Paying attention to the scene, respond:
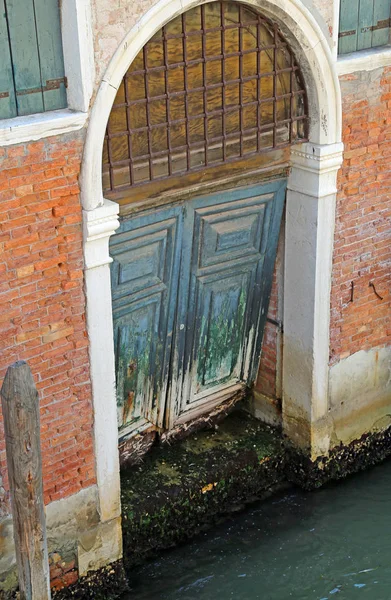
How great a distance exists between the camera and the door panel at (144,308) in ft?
18.3

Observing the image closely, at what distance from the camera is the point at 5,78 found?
14.6 ft

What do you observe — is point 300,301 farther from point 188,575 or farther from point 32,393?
point 32,393

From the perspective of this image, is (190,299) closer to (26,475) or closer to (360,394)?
(360,394)

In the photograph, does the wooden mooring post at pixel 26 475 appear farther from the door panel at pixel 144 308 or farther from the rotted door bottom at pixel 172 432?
the rotted door bottom at pixel 172 432

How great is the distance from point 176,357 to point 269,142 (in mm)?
1463

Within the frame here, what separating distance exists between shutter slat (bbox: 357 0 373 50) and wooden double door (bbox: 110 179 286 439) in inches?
36.5

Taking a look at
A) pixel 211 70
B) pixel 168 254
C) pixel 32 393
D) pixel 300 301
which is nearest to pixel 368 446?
pixel 300 301

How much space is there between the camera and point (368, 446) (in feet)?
22.9

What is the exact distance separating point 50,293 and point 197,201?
1.26 m

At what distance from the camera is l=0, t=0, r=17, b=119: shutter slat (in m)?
4.36

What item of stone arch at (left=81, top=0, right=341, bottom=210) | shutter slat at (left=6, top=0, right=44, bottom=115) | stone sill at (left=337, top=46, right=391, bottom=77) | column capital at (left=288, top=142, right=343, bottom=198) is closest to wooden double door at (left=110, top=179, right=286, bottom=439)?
column capital at (left=288, top=142, right=343, bottom=198)

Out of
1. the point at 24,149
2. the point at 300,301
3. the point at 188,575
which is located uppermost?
the point at 24,149

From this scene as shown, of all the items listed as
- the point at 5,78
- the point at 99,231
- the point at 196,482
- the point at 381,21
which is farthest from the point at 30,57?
the point at 196,482

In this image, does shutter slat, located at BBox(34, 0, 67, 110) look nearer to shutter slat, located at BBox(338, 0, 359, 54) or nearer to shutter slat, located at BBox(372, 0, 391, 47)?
shutter slat, located at BBox(338, 0, 359, 54)
